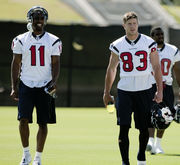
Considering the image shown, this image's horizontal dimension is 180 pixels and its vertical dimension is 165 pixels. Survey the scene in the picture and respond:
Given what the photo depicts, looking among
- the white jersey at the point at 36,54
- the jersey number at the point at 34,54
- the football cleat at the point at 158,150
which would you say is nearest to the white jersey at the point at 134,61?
the white jersey at the point at 36,54

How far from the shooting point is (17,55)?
9.93m

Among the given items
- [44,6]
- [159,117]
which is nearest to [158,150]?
[159,117]

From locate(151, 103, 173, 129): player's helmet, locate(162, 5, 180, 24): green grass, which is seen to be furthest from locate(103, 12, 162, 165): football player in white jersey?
locate(162, 5, 180, 24): green grass

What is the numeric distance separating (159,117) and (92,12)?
113 feet

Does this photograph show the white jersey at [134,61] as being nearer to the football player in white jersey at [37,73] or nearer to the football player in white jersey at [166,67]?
the football player in white jersey at [37,73]

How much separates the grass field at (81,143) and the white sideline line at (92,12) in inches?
892

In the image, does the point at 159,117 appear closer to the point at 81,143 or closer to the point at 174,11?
the point at 81,143

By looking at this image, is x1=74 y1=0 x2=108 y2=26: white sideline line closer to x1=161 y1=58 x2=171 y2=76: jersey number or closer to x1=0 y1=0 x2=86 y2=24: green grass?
x1=0 y1=0 x2=86 y2=24: green grass

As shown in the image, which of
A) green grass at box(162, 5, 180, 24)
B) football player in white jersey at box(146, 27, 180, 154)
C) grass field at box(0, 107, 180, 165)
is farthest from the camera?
green grass at box(162, 5, 180, 24)

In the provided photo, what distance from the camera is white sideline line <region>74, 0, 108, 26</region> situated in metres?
42.8

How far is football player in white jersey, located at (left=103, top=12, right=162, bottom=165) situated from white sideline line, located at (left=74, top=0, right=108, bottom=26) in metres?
32.7

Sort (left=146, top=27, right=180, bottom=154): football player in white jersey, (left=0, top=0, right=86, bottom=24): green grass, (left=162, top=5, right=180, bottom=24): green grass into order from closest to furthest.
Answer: (left=146, top=27, right=180, bottom=154): football player in white jersey → (left=0, top=0, right=86, bottom=24): green grass → (left=162, top=5, right=180, bottom=24): green grass

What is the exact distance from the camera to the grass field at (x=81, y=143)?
10945mm

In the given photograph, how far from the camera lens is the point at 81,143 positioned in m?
13.5
